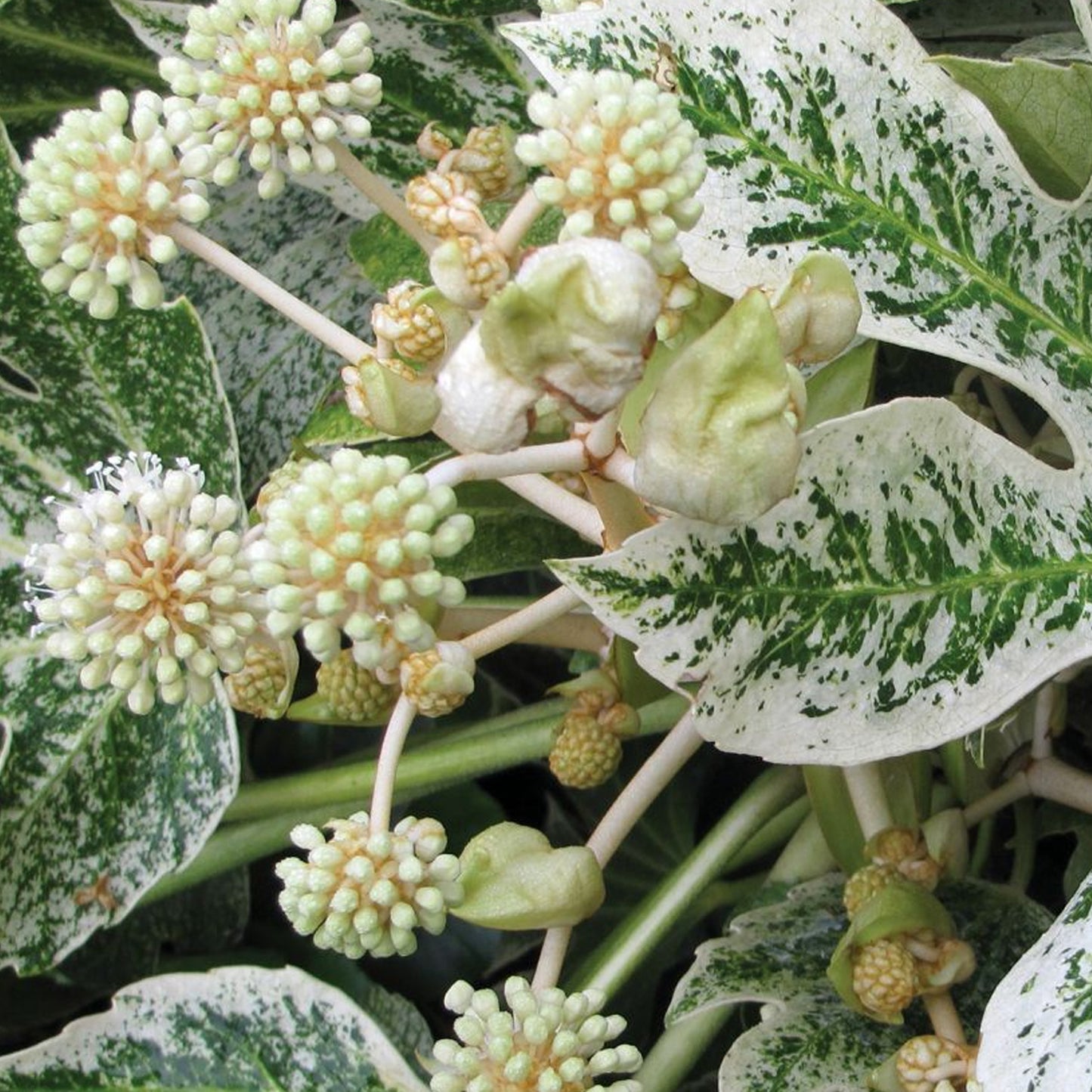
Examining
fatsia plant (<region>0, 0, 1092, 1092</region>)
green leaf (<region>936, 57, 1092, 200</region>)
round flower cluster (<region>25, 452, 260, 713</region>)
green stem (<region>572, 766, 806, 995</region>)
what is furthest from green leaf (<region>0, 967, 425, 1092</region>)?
green leaf (<region>936, 57, 1092, 200</region>)

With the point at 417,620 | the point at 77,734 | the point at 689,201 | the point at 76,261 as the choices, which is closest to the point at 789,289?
the point at 689,201

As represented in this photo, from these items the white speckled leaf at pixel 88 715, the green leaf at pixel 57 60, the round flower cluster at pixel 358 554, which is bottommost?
the white speckled leaf at pixel 88 715

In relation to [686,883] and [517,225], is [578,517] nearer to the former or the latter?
[517,225]

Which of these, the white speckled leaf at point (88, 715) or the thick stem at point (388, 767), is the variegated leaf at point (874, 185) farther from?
the white speckled leaf at point (88, 715)

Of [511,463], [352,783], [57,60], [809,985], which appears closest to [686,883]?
[809,985]

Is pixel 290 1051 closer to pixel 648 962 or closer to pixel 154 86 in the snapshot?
pixel 648 962

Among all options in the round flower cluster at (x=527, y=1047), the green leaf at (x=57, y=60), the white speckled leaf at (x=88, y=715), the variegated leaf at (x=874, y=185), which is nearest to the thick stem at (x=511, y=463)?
the variegated leaf at (x=874, y=185)
